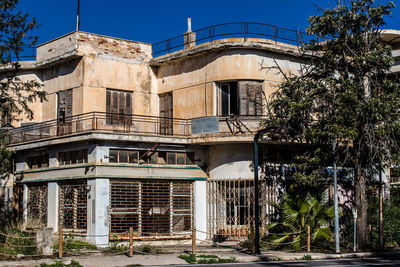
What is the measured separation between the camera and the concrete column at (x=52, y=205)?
2448cm

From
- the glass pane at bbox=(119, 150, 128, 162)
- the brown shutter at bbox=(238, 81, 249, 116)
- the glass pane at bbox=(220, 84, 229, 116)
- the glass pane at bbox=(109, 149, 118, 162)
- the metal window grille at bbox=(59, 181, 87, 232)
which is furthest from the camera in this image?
the glass pane at bbox=(220, 84, 229, 116)

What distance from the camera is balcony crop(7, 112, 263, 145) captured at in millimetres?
23984

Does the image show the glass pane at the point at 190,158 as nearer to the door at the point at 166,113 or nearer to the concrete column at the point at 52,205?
the door at the point at 166,113

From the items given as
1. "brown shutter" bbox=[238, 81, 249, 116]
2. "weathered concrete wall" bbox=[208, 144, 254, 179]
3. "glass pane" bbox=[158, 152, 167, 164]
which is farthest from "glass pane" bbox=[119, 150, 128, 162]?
"brown shutter" bbox=[238, 81, 249, 116]

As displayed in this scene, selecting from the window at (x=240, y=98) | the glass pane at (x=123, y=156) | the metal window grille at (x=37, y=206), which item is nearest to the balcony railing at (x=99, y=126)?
the glass pane at (x=123, y=156)

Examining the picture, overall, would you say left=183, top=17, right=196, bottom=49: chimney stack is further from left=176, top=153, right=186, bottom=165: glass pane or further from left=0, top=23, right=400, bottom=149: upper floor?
left=176, top=153, right=186, bottom=165: glass pane

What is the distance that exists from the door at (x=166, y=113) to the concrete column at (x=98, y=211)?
17.0 ft

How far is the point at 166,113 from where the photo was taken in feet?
89.9

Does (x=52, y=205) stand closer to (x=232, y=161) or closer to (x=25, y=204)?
(x=25, y=204)

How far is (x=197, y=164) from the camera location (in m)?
25.2

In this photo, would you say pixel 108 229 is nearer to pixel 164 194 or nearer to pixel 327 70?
pixel 164 194

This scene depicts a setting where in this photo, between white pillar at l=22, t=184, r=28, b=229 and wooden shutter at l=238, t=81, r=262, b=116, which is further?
white pillar at l=22, t=184, r=28, b=229

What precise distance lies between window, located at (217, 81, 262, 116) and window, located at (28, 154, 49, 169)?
840 centimetres

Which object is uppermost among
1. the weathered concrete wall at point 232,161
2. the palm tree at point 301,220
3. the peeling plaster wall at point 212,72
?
the peeling plaster wall at point 212,72
